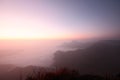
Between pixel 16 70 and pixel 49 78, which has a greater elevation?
pixel 49 78

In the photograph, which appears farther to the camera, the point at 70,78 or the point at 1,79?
the point at 1,79

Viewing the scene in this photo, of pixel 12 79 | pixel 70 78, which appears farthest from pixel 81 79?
pixel 12 79

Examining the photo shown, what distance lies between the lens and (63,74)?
42781mm

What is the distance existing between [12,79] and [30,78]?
58547 millimetres

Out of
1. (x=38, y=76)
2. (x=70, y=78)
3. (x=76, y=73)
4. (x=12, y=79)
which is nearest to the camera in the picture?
(x=38, y=76)

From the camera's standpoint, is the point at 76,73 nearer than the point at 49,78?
No

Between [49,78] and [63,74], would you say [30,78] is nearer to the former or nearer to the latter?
[49,78]

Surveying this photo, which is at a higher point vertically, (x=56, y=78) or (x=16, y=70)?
(x=56, y=78)

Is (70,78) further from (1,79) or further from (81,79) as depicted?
(1,79)

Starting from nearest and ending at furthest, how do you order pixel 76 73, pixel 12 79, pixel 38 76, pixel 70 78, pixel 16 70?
pixel 38 76 → pixel 70 78 → pixel 76 73 → pixel 12 79 → pixel 16 70

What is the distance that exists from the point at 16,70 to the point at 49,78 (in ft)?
270

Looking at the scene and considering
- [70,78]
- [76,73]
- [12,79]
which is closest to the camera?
[70,78]

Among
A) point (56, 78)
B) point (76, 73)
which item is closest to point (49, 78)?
point (56, 78)

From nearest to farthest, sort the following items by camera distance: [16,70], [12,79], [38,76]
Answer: [38,76] < [12,79] < [16,70]
